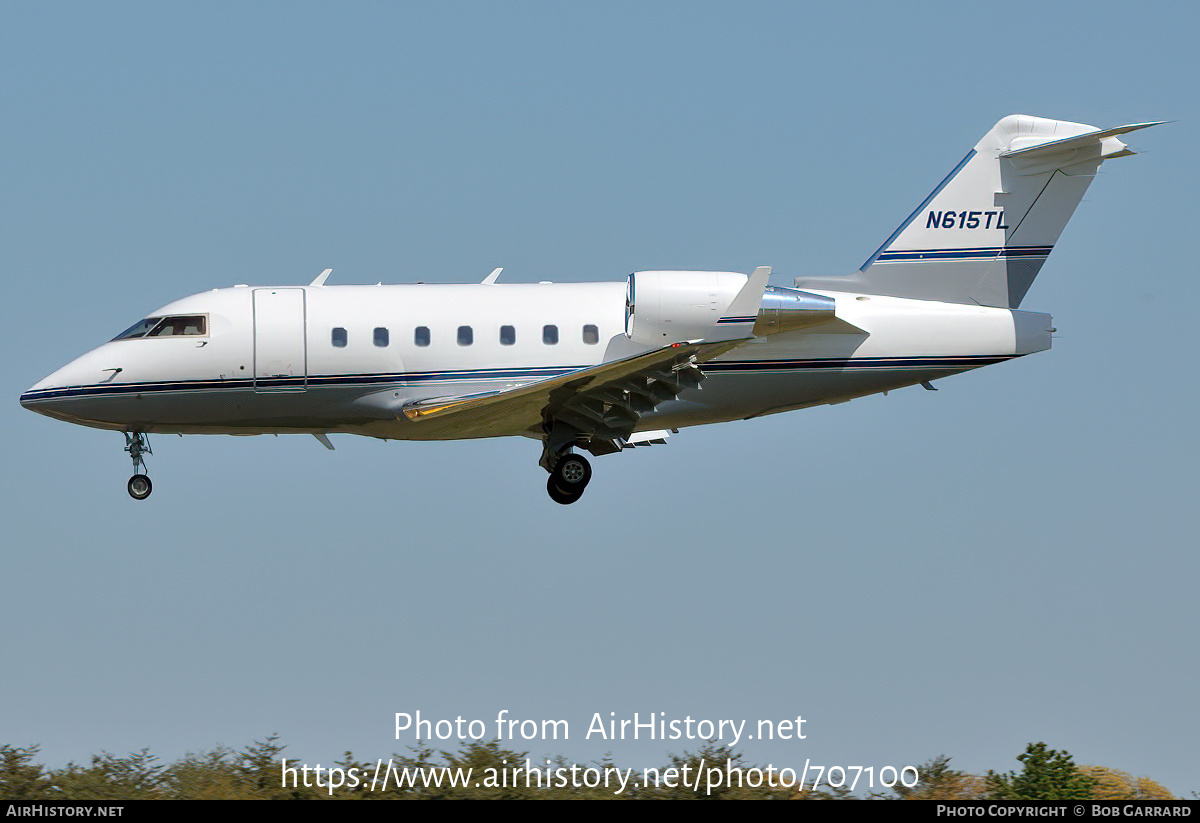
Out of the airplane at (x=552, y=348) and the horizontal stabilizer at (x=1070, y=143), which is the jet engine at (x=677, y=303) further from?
the horizontal stabilizer at (x=1070, y=143)

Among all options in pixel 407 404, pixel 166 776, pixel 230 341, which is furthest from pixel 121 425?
pixel 166 776

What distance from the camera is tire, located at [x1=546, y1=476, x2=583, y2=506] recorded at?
1072 inches

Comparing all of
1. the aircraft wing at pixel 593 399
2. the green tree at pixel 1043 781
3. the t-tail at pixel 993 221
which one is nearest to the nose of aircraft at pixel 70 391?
the aircraft wing at pixel 593 399

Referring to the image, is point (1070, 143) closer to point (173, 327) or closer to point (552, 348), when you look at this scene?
point (552, 348)

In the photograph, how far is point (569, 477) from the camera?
89.1 feet

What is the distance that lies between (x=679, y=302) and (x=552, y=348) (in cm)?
238

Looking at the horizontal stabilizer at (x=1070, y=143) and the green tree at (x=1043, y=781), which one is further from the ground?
the horizontal stabilizer at (x=1070, y=143)

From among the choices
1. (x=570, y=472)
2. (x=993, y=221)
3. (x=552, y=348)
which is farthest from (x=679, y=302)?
(x=993, y=221)

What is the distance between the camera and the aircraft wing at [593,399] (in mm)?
24672

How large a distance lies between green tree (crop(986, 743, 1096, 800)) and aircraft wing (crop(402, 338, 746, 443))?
6.98m

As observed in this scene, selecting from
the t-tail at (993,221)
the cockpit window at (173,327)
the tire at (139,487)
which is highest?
the t-tail at (993,221)

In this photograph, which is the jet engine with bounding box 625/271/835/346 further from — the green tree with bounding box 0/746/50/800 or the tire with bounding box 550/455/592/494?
the green tree with bounding box 0/746/50/800

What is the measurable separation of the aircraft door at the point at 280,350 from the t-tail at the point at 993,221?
312 inches
